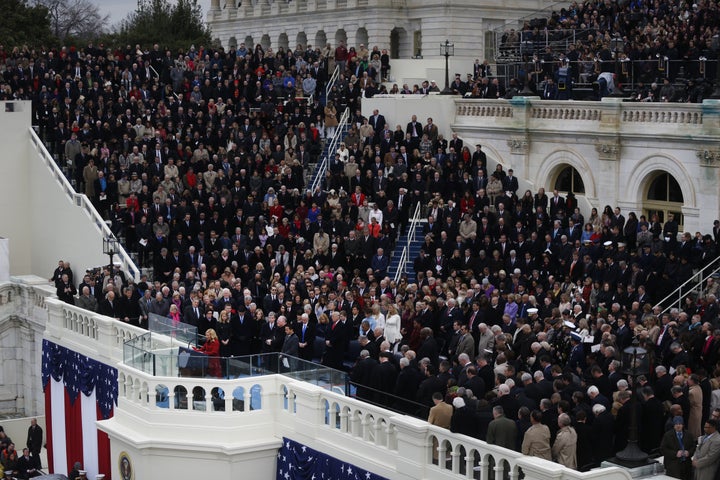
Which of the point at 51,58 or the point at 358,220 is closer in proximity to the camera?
the point at 358,220

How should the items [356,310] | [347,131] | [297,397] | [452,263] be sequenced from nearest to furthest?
[297,397], [356,310], [452,263], [347,131]

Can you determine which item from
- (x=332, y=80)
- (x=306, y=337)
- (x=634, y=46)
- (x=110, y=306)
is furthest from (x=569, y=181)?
(x=110, y=306)

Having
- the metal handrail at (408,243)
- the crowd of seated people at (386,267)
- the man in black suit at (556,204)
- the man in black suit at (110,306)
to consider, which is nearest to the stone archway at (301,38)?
the crowd of seated people at (386,267)

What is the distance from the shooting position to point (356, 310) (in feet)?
88.6

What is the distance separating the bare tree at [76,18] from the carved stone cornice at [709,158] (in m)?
81.5

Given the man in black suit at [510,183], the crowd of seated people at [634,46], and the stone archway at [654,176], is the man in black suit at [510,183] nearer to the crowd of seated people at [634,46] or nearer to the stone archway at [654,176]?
the stone archway at [654,176]

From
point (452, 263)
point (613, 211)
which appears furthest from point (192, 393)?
point (613, 211)

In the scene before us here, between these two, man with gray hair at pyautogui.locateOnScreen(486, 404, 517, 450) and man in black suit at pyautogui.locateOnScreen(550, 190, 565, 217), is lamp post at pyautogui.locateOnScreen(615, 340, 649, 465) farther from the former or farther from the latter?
man in black suit at pyautogui.locateOnScreen(550, 190, 565, 217)

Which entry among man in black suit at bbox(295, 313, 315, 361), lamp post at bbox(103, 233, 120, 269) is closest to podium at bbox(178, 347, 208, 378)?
man in black suit at bbox(295, 313, 315, 361)

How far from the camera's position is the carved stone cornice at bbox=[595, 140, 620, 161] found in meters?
35.2

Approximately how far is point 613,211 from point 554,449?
16620 mm

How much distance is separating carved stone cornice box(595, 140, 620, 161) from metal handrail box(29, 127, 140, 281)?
39.5 ft

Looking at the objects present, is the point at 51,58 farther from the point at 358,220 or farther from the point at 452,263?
the point at 452,263

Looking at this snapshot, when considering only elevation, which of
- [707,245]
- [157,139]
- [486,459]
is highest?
[157,139]
